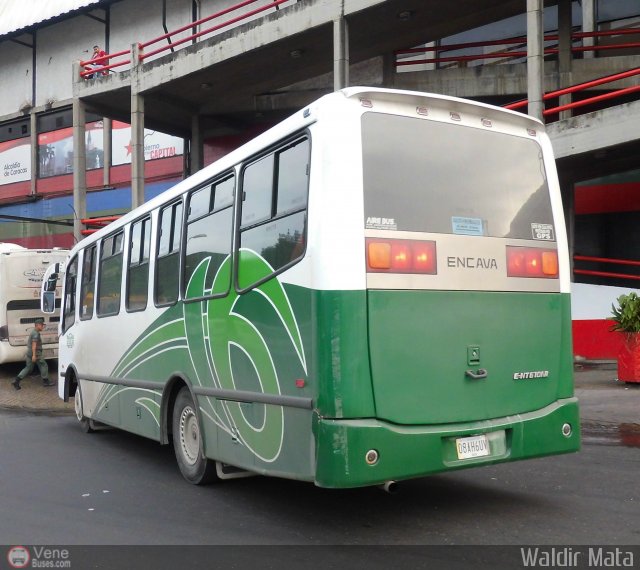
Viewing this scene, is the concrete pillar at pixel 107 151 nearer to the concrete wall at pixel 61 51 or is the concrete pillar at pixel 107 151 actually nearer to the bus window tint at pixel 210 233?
the concrete wall at pixel 61 51

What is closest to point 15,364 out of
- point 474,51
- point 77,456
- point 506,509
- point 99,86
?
point 99,86

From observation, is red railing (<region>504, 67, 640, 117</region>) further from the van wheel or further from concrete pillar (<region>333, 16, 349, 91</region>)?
the van wheel

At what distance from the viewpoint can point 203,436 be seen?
23.2ft

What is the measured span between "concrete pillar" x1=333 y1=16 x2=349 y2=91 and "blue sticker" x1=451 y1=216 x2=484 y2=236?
10.8m

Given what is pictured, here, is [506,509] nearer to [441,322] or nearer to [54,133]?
[441,322]

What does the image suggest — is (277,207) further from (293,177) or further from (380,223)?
(380,223)

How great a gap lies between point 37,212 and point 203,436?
25.6m

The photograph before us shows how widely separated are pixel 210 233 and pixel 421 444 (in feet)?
9.36

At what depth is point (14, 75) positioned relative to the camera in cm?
3030

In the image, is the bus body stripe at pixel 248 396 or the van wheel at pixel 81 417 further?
the van wheel at pixel 81 417

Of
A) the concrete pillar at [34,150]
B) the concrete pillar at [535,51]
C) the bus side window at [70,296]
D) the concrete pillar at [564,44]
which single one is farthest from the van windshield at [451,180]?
the concrete pillar at [34,150]

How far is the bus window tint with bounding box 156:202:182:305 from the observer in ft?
25.8

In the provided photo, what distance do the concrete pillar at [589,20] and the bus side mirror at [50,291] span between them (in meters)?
12.7

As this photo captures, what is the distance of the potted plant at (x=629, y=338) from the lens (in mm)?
12414
